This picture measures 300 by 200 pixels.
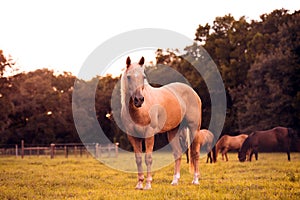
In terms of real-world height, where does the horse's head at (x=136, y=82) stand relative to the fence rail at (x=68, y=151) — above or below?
above

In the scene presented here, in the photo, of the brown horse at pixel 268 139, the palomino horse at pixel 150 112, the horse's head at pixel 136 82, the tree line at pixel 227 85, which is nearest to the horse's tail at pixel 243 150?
the brown horse at pixel 268 139

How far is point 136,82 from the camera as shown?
25.4 ft

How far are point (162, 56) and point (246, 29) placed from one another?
9.99 metres

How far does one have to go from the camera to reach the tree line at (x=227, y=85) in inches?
1389

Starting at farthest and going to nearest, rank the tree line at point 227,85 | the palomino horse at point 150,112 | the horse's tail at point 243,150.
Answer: the tree line at point 227,85
the horse's tail at point 243,150
the palomino horse at point 150,112

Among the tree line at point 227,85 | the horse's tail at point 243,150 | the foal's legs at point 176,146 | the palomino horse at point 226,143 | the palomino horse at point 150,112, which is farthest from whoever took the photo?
the tree line at point 227,85

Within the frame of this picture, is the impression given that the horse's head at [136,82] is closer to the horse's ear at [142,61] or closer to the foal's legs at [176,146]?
the horse's ear at [142,61]

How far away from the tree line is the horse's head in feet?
73.6

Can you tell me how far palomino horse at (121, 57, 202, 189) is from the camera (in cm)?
788

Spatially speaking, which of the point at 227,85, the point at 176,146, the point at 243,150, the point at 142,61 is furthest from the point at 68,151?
the point at 142,61

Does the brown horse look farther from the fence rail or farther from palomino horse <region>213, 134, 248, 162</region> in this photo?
the fence rail

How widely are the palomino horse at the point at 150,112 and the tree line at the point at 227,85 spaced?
2047cm

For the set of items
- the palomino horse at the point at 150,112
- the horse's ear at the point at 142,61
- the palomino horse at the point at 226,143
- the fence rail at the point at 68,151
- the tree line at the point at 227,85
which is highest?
the tree line at the point at 227,85

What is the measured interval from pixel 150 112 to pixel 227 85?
3655 centimetres
